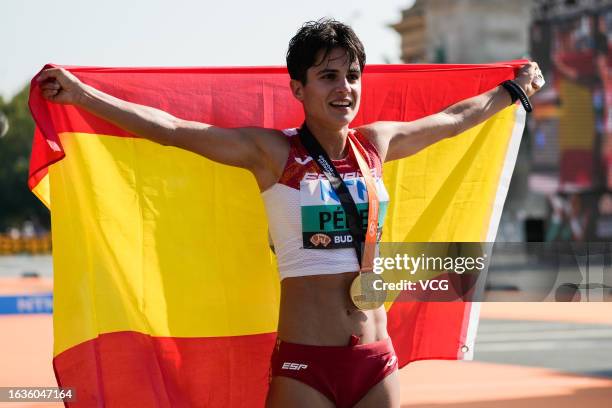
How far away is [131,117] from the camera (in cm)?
419

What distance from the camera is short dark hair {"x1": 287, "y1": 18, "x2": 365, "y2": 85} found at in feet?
13.5

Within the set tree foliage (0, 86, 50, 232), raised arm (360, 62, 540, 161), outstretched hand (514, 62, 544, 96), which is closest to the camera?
raised arm (360, 62, 540, 161)

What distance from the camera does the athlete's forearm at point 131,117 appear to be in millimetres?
4184

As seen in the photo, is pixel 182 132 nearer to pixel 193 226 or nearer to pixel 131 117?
pixel 131 117

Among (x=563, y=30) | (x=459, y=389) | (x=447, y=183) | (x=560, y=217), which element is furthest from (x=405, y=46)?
(x=447, y=183)

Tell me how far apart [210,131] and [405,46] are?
47.7 metres

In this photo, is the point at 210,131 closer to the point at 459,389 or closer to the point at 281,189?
the point at 281,189

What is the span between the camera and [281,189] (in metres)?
4.16

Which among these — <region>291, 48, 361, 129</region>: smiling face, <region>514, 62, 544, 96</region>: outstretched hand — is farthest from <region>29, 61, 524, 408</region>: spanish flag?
<region>291, 48, 361, 129</region>: smiling face

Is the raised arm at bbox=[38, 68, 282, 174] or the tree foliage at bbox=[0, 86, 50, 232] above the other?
the raised arm at bbox=[38, 68, 282, 174]

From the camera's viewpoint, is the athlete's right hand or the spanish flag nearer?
the athlete's right hand

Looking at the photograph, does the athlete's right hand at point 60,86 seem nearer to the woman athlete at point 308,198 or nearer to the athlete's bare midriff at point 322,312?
the woman athlete at point 308,198

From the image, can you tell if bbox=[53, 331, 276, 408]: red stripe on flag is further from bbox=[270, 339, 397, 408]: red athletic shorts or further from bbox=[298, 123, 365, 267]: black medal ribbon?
bbox=[298, 123, 365, 267]: black medal ribbon

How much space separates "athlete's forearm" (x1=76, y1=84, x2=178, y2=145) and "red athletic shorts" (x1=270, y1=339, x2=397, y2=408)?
0.95 meters
